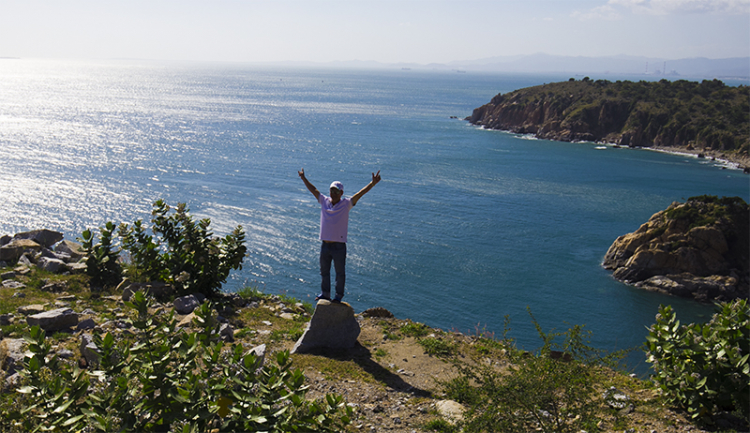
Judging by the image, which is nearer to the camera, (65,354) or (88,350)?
(88,350)

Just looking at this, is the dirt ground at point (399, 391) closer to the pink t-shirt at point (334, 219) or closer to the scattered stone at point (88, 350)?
the pink t-shirt at point (334, 219)

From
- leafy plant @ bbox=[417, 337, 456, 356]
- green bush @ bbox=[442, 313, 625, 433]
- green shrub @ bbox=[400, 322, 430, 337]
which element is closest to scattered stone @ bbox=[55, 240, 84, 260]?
green shrub @ bbox=[400, 322, 430, 337]

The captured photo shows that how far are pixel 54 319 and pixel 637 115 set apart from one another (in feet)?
343

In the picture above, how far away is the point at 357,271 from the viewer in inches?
1303

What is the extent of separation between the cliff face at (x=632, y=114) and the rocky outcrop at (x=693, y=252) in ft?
169

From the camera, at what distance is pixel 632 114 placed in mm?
96188

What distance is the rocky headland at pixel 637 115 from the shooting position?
84188 mm

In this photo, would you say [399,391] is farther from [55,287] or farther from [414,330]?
[55,287]

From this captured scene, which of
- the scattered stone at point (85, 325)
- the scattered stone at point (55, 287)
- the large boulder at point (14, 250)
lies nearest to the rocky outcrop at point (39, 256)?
the large boulder at point (14, 250)

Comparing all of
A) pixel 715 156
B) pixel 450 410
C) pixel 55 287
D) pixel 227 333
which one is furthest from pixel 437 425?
pixel 715 156

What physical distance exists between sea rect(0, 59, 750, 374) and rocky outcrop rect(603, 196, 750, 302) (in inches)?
60.4

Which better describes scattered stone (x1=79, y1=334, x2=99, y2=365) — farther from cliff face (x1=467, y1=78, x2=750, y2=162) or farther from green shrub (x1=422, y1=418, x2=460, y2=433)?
cliff face (x1=467, y1=78, x2=750, y2=162)

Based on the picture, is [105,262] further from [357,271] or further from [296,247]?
[296,247]

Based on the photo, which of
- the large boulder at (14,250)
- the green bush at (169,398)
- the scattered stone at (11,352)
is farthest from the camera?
the large boulder at (14,250)
